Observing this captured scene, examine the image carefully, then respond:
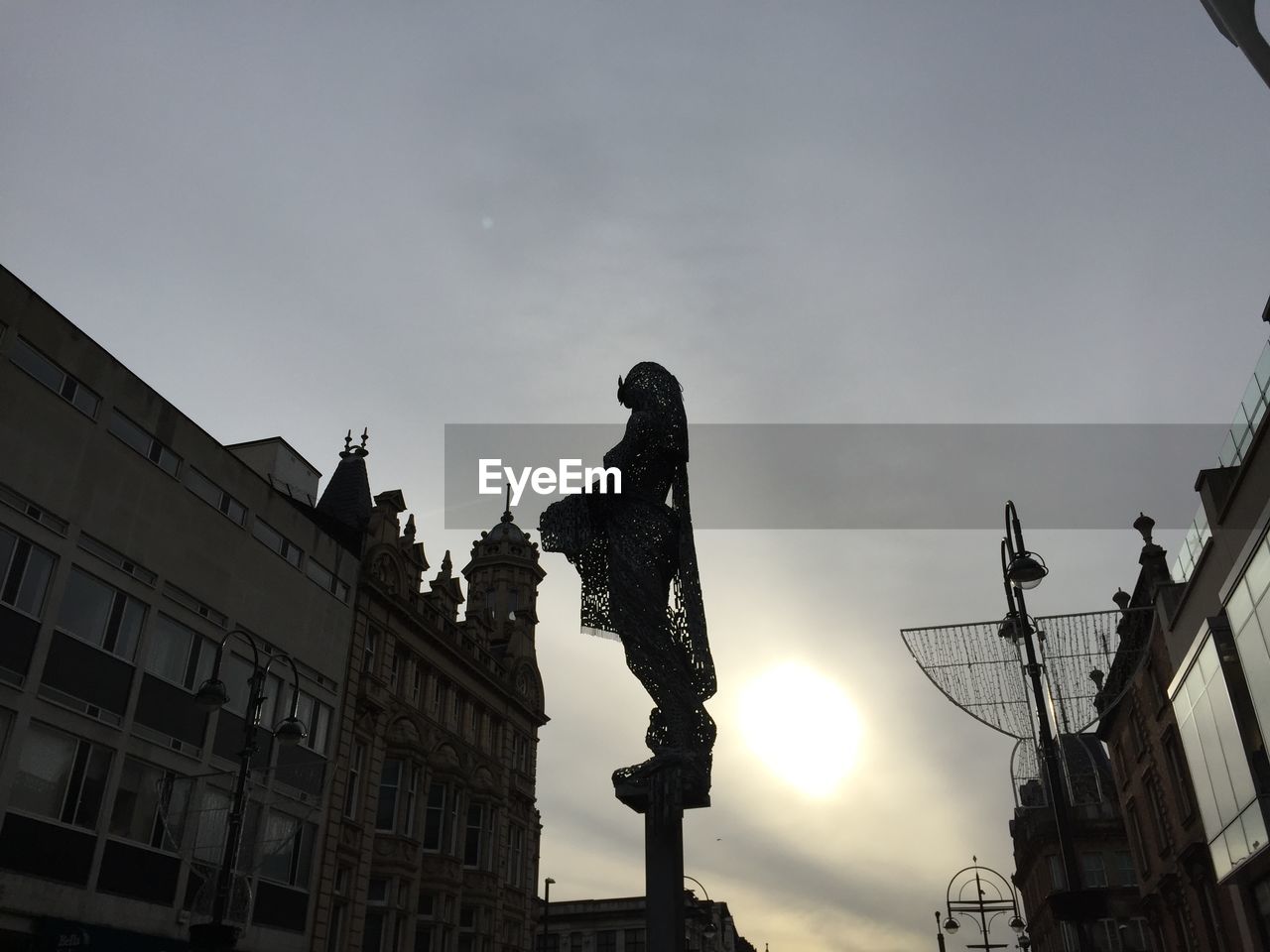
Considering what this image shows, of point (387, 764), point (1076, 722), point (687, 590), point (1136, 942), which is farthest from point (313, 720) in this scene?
point (1136, 942)

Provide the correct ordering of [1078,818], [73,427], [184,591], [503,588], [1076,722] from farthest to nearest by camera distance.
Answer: [1078,818]
[503,588]
[184,591]
[73,427]
[1076,722]

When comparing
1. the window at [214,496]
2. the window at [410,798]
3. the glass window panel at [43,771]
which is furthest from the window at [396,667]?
the glass window panel at [43,771]

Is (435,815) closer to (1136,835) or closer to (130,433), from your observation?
(130,433)

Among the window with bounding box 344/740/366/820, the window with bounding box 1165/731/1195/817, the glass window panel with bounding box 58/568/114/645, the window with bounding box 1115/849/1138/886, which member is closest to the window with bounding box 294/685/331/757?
the window with bounding box 344/740/366/820

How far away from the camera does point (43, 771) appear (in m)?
18.5

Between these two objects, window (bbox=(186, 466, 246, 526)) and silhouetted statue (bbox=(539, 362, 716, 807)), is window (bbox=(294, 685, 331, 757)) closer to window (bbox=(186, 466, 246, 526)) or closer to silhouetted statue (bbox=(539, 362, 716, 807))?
window (bbox=(186, 466, 246, 526))

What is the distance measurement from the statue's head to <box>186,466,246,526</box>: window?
1866cm

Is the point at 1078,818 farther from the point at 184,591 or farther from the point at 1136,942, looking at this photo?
the point at 184,591

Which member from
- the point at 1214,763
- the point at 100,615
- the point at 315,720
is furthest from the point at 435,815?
the point at 1214,763

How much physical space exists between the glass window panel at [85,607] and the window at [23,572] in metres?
0.54

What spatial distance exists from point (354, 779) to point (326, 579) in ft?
19.5

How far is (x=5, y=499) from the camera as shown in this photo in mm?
18391

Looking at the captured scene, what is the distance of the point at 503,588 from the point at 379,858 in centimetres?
1923

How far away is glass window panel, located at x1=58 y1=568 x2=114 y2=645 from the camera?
19.5m
